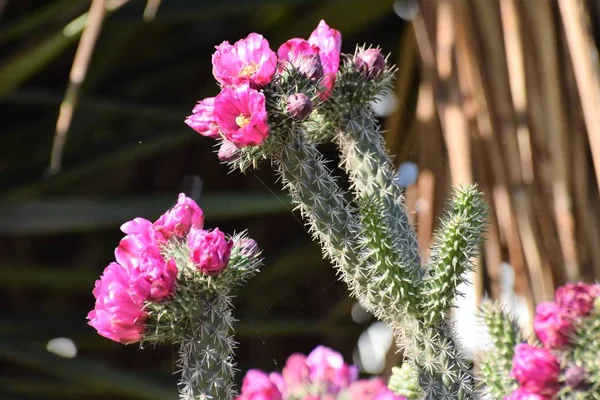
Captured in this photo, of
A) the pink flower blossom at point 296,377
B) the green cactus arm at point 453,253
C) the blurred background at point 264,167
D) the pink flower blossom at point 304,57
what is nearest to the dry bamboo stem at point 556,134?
the blurred background at point 264,167

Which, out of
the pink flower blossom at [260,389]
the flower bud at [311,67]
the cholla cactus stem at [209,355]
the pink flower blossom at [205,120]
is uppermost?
the flower bud at [311,67]

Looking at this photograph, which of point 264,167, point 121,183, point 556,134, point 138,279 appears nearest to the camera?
point 138,279

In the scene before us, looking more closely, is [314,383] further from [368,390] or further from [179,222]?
[179,222]

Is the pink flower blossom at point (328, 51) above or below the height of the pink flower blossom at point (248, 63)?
above

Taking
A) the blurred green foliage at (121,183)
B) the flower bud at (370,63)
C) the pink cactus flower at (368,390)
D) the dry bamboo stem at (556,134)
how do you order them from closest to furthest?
the pink cactus flower at (368,390), the flower bud at (370,63), the dry bamboo stem at (556,134), the blurred green foliage at (121,183)

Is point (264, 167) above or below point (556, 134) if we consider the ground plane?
above

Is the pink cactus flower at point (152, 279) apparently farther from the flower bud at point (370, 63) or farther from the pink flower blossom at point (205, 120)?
the flower bud at point (370, 63)

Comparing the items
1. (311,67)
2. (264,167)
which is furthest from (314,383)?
(264,167)

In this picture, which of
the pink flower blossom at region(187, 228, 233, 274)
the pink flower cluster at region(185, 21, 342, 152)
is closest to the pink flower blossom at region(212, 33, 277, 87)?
the pink flower cluster at region(185, 21, 342, 152)
